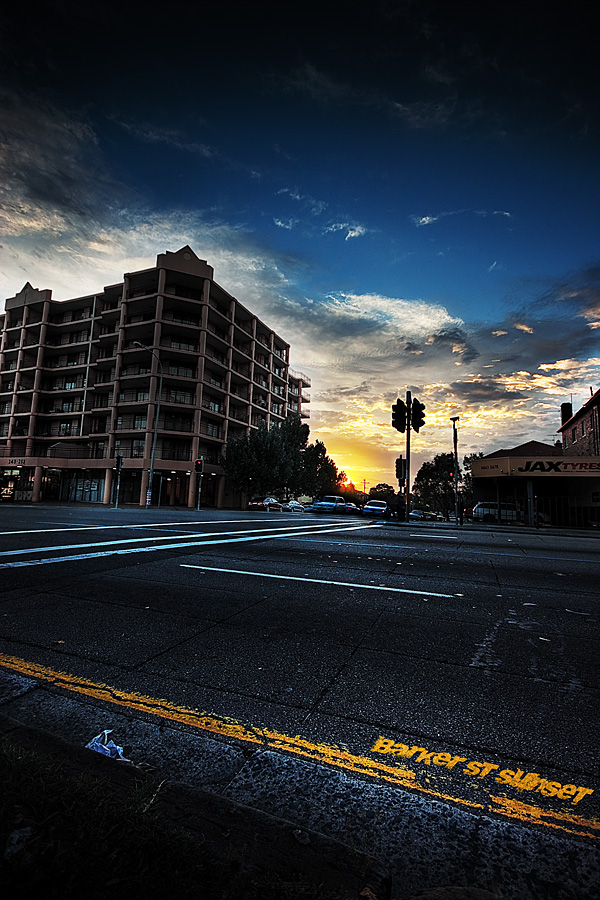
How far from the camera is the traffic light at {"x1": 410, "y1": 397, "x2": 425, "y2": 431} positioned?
21.1 meters

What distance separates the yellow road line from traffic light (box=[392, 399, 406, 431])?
62.7 feet

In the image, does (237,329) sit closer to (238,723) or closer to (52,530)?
(52,530)

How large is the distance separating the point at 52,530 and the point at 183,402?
3553 centimetres

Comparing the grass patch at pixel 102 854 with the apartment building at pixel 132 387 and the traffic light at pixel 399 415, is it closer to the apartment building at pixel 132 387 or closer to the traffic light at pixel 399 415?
the traffic light at pixel 399 415

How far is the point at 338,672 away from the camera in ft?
10.1

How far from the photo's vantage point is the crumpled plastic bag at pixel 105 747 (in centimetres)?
204

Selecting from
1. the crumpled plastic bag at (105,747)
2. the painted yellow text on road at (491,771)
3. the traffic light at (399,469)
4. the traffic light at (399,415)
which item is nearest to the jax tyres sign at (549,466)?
the traffic light at (399,469)

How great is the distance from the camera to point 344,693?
278cm

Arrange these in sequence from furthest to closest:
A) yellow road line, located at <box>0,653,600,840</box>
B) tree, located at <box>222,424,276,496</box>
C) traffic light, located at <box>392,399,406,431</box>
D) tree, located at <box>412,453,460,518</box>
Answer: tree, located at <box>412,453,460,518</box>
tree, located at <box>222,424,276,496</box>
traffic light, located at <box>392,399,406,431</box>
yellow road line, located at <box>0,653,600,840</box>

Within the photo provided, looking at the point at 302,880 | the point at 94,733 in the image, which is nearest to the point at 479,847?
the point at 302,880

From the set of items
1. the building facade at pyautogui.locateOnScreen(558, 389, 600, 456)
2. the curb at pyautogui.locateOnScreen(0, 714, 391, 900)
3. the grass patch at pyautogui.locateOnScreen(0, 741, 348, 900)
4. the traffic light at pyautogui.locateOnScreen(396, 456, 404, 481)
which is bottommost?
the curb at pyautogui.locateOnScreen(0, 714, 391, 900)

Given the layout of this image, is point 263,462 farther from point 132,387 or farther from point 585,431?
point 585,431

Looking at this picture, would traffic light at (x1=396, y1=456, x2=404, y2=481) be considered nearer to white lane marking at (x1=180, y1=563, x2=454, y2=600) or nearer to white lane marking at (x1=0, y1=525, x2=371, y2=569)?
white lane marking at (x1=0, y1=525, x2=371, y2=569)

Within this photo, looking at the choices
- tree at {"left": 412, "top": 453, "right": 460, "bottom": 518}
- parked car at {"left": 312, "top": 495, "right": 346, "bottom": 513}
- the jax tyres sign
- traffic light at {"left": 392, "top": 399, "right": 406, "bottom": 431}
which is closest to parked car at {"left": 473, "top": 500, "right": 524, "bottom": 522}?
the jax tyres sign
